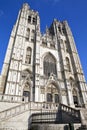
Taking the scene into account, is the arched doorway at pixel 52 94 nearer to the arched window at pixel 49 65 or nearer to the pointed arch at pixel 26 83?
the arched window at pixel 49 65

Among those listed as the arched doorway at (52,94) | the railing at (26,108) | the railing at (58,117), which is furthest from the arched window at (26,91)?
the railing at (58,117)

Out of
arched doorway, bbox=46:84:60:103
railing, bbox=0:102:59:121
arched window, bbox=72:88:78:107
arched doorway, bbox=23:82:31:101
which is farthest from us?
arched window, bbox=72:88:78:107

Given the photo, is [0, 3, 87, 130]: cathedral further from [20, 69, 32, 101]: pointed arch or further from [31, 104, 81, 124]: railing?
[31, 104, 81, 124]: railing

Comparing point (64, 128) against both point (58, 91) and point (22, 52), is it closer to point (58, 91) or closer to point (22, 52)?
point (58, 91)

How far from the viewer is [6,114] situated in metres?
11.1

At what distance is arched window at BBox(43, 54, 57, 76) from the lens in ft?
74.9

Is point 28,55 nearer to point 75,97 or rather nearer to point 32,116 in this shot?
A: point 75,97

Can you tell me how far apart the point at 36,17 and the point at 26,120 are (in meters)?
27.7

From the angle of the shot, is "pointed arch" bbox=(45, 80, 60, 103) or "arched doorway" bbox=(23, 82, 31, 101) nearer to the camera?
"arched doorway" bbox=(23, 82, 31, 101)

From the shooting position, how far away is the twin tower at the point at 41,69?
736 inches

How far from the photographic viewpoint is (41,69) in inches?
872

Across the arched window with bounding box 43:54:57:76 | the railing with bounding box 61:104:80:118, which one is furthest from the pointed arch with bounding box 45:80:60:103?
the railing with bounding box 61:104:80:118

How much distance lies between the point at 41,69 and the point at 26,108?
10.5 meters

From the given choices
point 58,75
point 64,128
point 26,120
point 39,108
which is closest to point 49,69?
point 58,75
